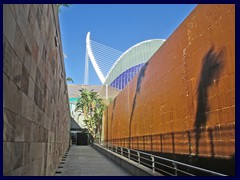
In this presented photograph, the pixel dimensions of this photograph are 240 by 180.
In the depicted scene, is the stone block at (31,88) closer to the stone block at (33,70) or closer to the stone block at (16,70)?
the stone block at (33,70)

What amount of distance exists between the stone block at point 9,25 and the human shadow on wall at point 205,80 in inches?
205

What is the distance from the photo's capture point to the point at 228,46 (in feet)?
19.7

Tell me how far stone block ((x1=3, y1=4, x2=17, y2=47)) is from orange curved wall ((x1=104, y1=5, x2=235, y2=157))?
4903 millimetres

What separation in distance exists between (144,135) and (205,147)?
6.76 metres

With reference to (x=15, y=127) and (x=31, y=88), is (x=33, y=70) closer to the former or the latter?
(x=31, y=88)

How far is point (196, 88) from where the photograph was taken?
768 cm

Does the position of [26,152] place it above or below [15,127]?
below

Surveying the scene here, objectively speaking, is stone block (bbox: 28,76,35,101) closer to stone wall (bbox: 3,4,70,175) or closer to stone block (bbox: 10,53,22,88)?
stone wall (bbox: 3,4,70,175)

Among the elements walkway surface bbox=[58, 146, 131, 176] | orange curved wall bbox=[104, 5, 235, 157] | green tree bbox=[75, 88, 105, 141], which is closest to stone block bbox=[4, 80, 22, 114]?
orange curved wall bbox=[104, 5, 235, 157]

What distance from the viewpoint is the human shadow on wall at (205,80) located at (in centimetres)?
647

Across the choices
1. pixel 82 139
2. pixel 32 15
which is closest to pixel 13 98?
pixel 32 15

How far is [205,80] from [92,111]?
40086 millimetres

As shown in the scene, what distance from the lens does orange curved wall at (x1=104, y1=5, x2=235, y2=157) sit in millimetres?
6051

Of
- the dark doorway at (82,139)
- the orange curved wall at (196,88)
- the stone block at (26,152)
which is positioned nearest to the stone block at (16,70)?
Result: the stone block at (26,152)
